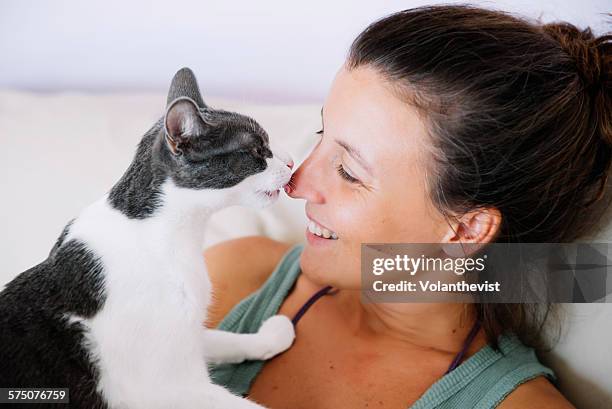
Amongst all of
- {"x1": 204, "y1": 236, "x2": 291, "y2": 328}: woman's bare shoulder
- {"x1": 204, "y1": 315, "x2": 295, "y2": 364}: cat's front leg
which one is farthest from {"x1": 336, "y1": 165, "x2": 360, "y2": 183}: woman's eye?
{"x1": 204, "y1": 236, "x2": 291, "y2": 328}: woman's bare shoulder

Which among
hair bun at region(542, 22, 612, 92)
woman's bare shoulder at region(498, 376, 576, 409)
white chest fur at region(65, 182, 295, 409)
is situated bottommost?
woman's bare shoulder at region(498, 376, 576, 409)

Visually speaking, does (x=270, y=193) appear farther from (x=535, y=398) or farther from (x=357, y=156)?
(x=535, y=398)

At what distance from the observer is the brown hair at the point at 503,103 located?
86cm

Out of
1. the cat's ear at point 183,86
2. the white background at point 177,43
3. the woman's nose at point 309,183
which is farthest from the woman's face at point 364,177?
the white background at point 177,43

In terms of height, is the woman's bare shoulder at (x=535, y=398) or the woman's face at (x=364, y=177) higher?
the woman's face at (x=364, y=177)

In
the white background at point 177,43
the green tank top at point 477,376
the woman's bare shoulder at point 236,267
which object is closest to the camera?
the green tank top at point 477,376

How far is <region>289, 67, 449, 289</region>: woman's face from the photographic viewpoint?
0.89 metres

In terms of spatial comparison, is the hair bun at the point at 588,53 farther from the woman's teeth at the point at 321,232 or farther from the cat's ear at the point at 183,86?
the cat's ear at the point at 183,86

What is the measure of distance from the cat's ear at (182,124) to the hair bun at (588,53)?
56 cm

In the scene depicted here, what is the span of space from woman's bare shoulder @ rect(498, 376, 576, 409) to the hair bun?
485 millimetres

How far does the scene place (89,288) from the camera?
0.82 meters

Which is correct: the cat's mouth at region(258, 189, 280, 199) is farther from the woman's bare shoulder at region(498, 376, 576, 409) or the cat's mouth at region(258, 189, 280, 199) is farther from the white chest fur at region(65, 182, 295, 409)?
the woman's bare shoulder at region(498, 376, 576, 409)

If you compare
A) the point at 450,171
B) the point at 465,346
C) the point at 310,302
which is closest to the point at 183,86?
the point at 450,171

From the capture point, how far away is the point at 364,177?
911mm
